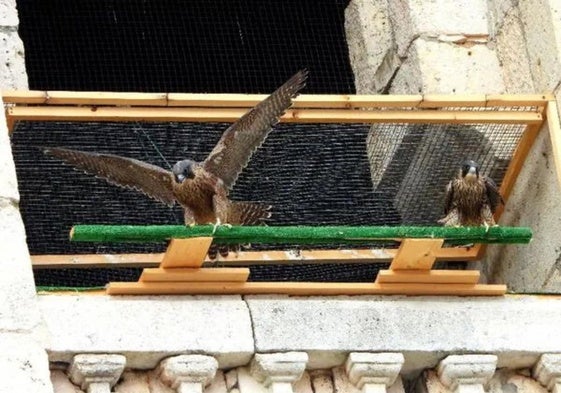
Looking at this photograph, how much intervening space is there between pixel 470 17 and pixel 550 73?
106 cm

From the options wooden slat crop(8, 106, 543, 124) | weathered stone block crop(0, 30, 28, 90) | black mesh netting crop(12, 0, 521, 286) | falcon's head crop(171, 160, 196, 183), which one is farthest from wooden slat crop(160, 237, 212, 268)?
weathered stone block crop(0, 30, 28, 90)

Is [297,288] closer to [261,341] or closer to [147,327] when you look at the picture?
[261,341]

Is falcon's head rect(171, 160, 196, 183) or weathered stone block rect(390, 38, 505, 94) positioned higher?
weathered stone block rect(390, 38, 505, 94)

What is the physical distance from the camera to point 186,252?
12203 mm

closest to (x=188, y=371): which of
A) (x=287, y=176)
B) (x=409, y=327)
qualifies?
(x=409, y=327)

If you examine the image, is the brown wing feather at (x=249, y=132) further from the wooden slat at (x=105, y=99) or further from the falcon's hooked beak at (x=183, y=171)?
the wooden slat at (x=105, y=99)

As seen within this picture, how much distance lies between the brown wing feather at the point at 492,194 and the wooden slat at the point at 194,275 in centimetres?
192

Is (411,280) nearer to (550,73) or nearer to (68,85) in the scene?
(550,73)

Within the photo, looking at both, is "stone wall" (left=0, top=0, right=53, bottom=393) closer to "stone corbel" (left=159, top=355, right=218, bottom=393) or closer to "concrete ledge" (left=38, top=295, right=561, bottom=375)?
"concrete ledge" (left=38, top=295, right=561, bottom=375)

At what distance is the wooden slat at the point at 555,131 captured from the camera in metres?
13.7

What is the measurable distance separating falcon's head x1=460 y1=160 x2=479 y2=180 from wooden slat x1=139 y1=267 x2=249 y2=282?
5.98 ft

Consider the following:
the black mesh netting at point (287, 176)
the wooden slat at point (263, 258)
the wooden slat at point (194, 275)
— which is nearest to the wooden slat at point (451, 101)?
the black mesh netting at point (287, 176)

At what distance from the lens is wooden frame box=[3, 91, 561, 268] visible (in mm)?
13406

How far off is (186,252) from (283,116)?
Result: 1.61 m
